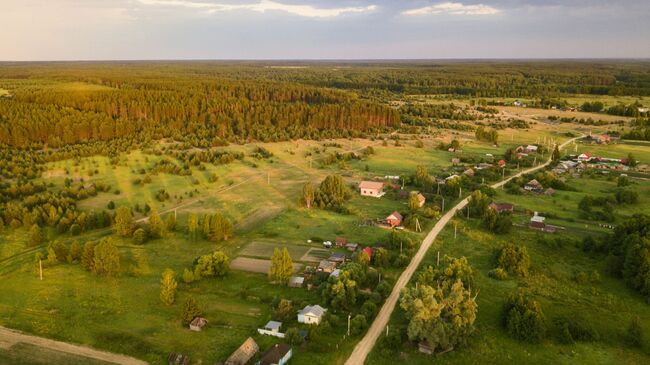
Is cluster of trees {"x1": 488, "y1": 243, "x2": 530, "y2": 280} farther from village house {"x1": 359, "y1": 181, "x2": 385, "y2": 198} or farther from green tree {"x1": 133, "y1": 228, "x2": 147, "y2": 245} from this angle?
green tree {"x1": 133, "y1": 228, "x2": 147, "y2": 245}

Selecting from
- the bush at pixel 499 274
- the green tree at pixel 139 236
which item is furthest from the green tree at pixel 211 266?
the bush at pixel 499 274

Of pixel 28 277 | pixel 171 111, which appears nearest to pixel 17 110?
pixel 171 111

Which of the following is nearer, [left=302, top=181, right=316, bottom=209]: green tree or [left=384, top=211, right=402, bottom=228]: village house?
[left=384, top=211, right=402, bottom=228]: village house

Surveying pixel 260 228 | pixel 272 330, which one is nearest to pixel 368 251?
pixel 260 228

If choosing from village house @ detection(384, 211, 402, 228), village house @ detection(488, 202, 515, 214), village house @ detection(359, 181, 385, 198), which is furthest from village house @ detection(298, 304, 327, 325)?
village house @ detection(359, 181, 385, 198)

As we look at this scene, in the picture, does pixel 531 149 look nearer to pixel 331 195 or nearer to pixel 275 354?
pixel 331 195

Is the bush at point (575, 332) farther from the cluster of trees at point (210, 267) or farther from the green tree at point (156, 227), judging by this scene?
the green tree at point (156, 227)

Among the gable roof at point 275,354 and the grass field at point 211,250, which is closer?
the gable roof at point 275,354
